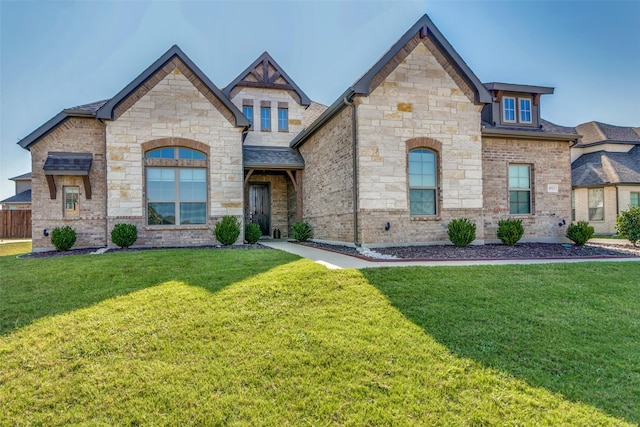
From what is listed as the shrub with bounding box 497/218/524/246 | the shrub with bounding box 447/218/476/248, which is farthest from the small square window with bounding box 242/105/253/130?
the shrub with bounding box 497/218/524/246

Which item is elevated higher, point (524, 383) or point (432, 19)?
point (432, 19)

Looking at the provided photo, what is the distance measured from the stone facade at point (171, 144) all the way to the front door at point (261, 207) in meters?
3.73

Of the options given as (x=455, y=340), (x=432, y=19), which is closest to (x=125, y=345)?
(x=455, y=340)

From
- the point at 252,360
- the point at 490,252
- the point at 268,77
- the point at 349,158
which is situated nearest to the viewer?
the point at 252,360

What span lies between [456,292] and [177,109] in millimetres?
10846

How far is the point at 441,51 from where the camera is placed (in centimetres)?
1115

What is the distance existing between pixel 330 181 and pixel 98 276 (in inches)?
300

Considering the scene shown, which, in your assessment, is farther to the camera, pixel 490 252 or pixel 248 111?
pixel 248 111

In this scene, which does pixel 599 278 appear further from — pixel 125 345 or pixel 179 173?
pixel 179 173

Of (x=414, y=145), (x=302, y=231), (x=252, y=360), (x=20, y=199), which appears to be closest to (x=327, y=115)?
(x=414, y=145)

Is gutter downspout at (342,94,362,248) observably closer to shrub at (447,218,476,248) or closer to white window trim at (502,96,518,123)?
shrub at (447,218,476,248)

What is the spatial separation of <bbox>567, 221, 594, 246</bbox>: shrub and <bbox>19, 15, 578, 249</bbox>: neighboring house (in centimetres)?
96

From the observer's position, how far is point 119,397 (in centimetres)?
332

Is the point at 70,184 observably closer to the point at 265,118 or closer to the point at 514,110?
the point at 265,118
